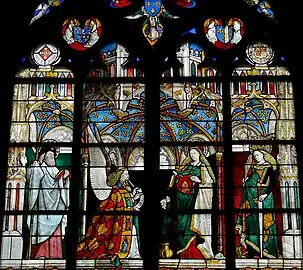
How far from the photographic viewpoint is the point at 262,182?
11297mm

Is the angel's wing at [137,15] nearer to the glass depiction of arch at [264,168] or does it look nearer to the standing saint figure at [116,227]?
the glass depiction of arch at [264,168]

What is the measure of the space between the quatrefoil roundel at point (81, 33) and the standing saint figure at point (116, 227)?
1516 mm

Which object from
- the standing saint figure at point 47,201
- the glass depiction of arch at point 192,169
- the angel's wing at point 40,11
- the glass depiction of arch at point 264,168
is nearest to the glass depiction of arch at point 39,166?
the standing saint figure at point 47,201

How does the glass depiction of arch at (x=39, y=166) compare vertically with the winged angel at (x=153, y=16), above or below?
below

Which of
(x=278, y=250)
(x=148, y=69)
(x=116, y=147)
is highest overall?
(x=148, y=69)

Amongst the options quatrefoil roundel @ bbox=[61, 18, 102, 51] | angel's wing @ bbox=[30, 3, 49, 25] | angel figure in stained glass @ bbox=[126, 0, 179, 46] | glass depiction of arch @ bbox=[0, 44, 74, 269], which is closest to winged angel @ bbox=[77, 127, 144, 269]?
glass depiction of arch @ bbox=[0, 44, 74, 269]

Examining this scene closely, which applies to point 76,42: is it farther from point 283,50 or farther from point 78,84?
point 283,50

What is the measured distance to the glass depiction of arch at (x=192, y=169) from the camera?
36.1 ft

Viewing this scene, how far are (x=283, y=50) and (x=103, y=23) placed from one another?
1.88 m

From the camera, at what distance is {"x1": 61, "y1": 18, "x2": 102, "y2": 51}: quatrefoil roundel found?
1215 centimetres

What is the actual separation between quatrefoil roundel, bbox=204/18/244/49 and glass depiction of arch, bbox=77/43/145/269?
868 millimetres

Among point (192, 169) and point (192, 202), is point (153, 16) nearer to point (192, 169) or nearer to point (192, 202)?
point (192, 169)

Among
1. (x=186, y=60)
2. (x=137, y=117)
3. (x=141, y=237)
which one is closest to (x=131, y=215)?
(x=141, y=237)

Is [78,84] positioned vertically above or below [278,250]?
above
